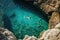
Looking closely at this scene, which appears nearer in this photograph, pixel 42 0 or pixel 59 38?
pixel 59 38

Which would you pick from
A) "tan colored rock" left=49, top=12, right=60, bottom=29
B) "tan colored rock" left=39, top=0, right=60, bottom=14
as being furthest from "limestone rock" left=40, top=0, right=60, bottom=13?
"tan colored rock" left=49, top=12, right=60, bottom=29

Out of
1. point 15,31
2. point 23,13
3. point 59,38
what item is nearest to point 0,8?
point 23,13

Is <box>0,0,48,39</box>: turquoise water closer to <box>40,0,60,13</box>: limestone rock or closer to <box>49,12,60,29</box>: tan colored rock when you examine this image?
<box>49,12,60,29</box>: tan colored rock

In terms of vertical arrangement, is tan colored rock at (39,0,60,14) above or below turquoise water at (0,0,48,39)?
above

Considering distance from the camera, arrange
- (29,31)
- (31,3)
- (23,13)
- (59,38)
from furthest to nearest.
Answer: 1. (31,3)
2. (23,13)
3. (29,31)
4. (59,38)

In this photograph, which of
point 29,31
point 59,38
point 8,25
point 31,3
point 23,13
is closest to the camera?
point 59,38

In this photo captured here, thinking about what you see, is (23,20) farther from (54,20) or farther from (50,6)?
(50,6)

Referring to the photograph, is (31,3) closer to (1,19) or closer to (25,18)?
(25,18)
